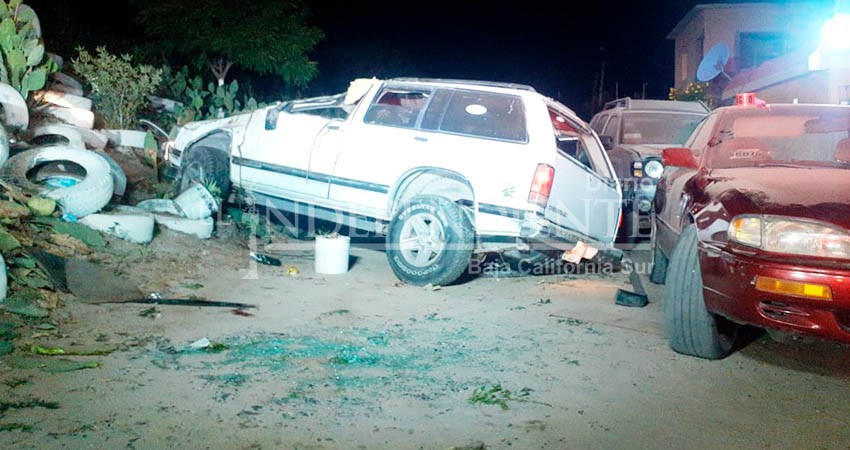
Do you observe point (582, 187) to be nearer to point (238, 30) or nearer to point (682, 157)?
point (682, 157)

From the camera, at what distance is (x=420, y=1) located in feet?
123

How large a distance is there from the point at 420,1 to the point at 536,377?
34715 mm

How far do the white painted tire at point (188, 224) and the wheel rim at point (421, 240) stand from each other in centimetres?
211

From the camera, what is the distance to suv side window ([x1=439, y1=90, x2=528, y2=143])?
7.06 meters

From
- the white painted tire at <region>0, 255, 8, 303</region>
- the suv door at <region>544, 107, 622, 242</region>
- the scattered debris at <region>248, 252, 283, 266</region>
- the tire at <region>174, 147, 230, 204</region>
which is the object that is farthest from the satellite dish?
the white painted tire at <region>0, 255, 8, 303</region>

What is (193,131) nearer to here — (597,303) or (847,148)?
(597,303)

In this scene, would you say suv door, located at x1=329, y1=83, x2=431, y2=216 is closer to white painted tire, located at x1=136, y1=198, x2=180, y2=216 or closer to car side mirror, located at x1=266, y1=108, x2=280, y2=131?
car side mirror, located at x1=266, y1=108, x2=280, y2=131

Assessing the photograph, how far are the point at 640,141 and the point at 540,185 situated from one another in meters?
5.39

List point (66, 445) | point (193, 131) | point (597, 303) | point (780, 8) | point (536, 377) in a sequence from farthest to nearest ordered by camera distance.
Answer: point (780, 8)
point (193, 131)
point (597, 303)
point (536, 377)
point (66, 445)

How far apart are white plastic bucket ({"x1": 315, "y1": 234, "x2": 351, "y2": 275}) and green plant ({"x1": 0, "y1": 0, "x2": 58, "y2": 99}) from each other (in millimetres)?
4313

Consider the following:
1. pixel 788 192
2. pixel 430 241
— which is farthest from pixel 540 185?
pixel 788 192

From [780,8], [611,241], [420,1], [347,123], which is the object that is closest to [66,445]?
[347,123]

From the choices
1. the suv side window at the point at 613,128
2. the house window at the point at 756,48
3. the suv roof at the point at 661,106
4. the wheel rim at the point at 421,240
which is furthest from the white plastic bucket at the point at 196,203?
the house window at the point at 756,48

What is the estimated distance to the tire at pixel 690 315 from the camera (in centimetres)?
477
